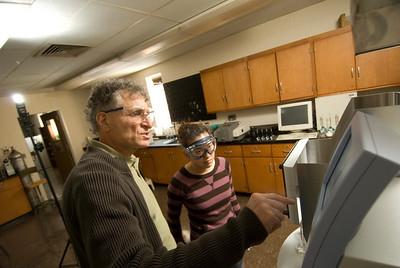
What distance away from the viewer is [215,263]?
1.87ft

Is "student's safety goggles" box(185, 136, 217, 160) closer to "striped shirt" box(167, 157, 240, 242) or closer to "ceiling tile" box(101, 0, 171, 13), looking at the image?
"striped shirt" box(167, 157, 240, 242)

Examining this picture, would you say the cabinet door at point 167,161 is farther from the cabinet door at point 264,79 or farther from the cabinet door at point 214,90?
the cabinet door at point 264,79

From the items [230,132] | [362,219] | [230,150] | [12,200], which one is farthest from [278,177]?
[12,200]

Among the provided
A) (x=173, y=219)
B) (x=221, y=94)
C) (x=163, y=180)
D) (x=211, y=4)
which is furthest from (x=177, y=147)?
(x=173, y=219)

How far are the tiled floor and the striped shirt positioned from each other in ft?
3.60

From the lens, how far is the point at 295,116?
3115 millimetres

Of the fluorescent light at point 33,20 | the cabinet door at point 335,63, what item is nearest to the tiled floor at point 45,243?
the cabinet door at point 335,63

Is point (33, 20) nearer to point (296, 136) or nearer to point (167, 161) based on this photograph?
point (167, 161)

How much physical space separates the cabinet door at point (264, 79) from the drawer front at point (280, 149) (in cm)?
67

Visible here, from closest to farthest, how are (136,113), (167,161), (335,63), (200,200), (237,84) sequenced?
(136,113) → (200,200) → (335,63) → (237,84) → (167,161)

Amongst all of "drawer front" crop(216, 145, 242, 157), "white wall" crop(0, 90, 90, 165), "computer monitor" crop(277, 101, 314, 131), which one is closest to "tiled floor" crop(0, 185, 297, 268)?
"drawer front" crop(216, 145, 242, 157)

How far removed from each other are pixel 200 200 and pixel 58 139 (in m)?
5.88

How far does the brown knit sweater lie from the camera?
568 millimetres

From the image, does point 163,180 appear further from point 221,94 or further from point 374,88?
point 374,88
